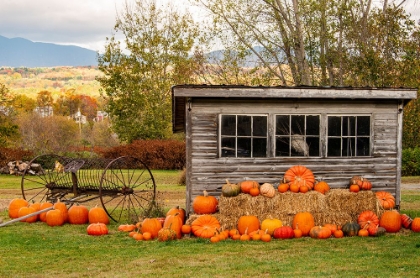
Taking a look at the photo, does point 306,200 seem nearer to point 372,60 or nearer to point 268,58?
point 372,60

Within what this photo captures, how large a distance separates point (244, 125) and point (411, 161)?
17641 mm

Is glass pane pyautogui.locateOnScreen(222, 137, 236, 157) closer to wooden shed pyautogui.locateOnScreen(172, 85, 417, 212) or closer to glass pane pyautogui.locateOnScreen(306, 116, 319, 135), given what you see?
wooden shed pyautogui.locateOnScreen(172, 85, 417, 212)

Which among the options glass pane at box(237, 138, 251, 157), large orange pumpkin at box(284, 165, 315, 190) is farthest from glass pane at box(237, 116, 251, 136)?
large orange pumpkin at box(284, 165, 315, 190)

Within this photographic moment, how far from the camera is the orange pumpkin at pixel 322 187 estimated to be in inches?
486

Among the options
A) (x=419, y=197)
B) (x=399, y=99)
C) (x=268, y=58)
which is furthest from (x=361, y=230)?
(x=268, y=58)

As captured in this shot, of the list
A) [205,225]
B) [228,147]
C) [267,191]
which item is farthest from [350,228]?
[228,147]

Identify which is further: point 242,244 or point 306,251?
point 242,244

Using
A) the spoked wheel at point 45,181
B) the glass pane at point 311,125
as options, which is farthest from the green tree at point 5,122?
the glass pane at point 311,125

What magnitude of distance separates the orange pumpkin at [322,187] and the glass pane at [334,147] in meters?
0.84

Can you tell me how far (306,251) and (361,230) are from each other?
79.6 inches

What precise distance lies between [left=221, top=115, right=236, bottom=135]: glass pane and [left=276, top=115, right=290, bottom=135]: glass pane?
0.96 metres

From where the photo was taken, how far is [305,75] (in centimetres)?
3012

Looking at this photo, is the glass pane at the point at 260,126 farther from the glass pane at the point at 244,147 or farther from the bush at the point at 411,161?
the bush at the point at 411,161

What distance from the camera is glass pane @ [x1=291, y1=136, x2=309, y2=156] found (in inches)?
504
